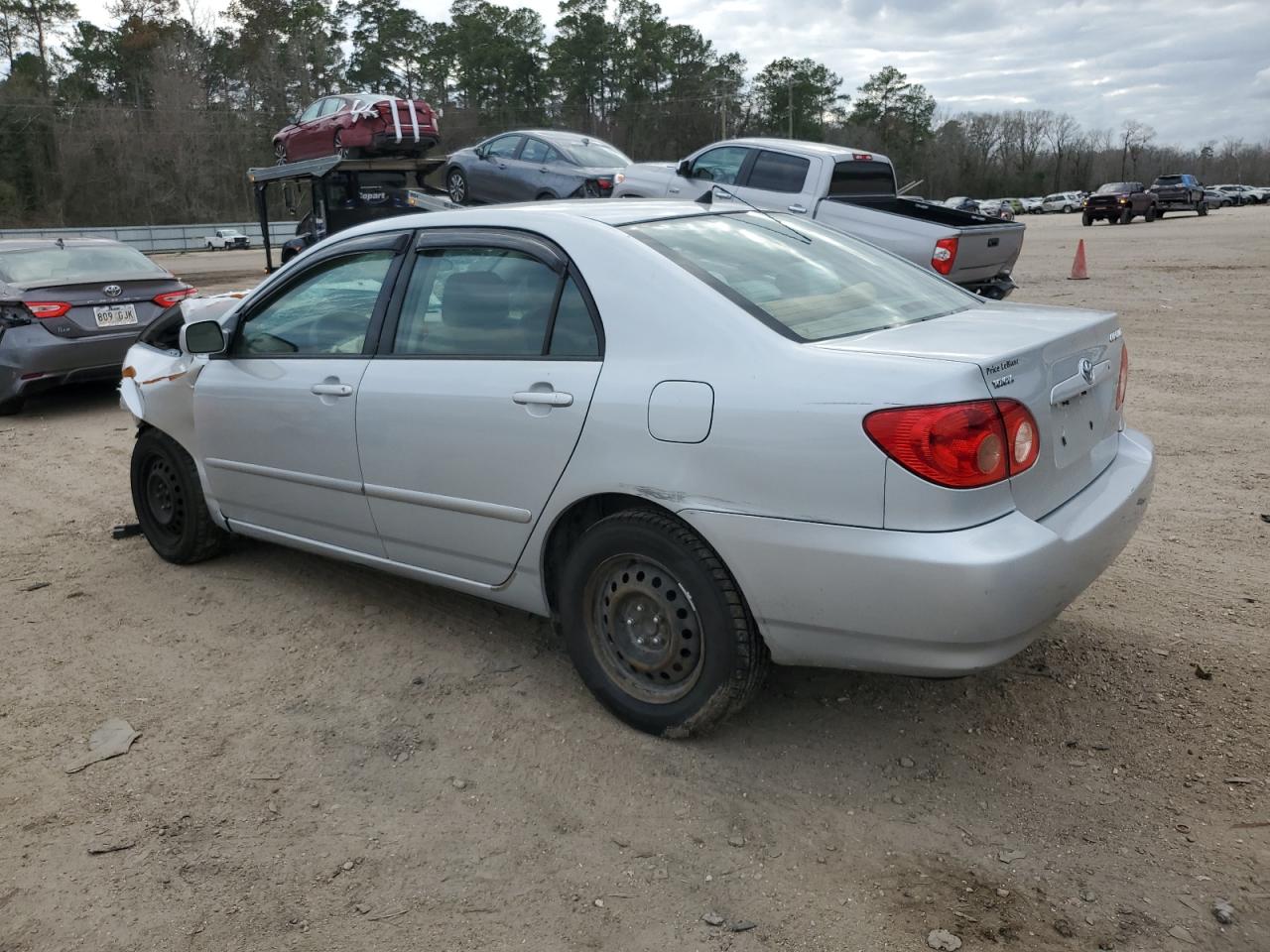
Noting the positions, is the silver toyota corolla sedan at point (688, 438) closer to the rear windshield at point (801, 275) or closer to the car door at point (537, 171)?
the rear windshield at point (801, 275)

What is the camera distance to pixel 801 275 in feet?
11.4

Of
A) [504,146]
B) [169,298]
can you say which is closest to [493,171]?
[504,146]

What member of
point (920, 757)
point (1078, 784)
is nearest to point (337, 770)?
point (920, 757)

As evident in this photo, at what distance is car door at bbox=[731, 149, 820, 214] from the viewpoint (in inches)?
420

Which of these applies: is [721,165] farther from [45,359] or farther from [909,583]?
[909,583]

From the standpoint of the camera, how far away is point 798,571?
9.07 feet

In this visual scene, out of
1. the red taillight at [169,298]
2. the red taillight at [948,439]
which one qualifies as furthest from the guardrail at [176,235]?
the red taillight at [948,439]

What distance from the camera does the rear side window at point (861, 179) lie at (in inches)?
421

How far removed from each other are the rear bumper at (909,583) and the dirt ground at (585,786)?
51cm

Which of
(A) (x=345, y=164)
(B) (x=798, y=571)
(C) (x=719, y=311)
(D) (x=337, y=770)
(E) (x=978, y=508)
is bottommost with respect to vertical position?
(D) (x=337, y=770)

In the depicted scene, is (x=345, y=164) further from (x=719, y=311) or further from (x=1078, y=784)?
(x=1078, y=784)

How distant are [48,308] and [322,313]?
5859 mm

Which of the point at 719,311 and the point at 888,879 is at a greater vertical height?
the point at 719,311

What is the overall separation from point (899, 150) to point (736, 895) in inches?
4054
